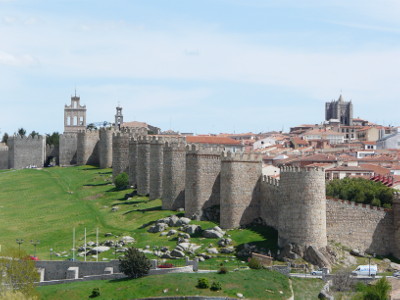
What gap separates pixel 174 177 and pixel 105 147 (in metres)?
32.3

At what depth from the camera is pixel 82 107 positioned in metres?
138

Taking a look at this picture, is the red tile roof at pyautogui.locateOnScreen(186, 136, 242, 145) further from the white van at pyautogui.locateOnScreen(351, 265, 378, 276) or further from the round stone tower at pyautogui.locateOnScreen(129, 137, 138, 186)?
the white van at pyautogui.locateOnScreen(351, 265, 378, 276)

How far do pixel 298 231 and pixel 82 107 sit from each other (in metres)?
87.2

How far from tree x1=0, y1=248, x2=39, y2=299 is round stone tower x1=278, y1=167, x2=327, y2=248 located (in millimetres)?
14811

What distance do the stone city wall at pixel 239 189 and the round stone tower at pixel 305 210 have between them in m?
6.11

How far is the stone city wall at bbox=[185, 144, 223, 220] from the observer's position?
6372 centimetres

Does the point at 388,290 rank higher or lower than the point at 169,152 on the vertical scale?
lower

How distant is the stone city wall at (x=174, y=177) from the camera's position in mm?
67438

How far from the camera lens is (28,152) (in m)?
115

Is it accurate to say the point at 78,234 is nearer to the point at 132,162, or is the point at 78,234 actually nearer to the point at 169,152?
the point at 169,152

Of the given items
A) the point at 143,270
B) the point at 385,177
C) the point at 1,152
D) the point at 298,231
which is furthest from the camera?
the point at 1,152

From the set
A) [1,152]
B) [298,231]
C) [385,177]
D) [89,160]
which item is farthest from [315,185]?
[1,152]

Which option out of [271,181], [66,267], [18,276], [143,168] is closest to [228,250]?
[271,181]

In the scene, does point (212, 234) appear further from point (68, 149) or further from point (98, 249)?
point (68, 149)
